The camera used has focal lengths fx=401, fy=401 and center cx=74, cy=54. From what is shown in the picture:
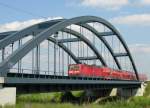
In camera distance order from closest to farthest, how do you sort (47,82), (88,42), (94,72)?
(47,82)
(94,72)
(88,42)

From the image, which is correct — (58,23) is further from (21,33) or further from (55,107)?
(55,107)

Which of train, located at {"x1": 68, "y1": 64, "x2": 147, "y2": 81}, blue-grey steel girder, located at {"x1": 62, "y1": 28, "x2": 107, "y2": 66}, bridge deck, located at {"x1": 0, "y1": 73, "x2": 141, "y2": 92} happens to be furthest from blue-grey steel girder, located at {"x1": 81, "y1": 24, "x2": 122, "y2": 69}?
bridge deck, located at {"x1": 0, "y1": 73, "x2": 141, "y2": 92}

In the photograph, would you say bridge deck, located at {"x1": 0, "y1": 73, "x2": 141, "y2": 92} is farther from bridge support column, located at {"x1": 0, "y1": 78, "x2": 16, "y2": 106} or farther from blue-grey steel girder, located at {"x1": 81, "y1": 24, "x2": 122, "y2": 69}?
blue-grey steel girder, located at {"x1": 81, "y1": 24, "x2": 122, "y2": 69}

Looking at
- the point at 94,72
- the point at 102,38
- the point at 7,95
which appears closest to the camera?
the point at 7,95

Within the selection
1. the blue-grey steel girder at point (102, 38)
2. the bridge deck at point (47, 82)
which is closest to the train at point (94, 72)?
the bridge deck at point (47, 82)

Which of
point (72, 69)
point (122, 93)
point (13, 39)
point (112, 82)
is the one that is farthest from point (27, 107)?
point (122, 93)

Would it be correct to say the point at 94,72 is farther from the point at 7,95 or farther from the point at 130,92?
the point at 7,95

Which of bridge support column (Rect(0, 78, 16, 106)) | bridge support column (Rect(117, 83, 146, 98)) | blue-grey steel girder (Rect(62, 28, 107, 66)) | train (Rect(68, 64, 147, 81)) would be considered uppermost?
blue-grey steel girder (Rect(62, 28, 107, 66))

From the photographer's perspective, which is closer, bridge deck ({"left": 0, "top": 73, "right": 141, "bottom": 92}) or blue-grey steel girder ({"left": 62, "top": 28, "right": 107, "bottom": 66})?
bridge deck ({"left": 0, "top": 73, "right": 141, "bottom": 92})

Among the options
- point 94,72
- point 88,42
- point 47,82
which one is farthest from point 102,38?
point 47,82

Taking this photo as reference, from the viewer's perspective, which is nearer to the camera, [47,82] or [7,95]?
[7,95]

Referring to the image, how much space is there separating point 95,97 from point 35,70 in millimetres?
33627

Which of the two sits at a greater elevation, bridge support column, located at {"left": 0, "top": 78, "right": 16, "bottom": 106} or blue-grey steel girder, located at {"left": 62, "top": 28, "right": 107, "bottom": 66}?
blue-grey steel girder, located at {"left": 62, "top": 28, "right": 107, "bottom": 66}

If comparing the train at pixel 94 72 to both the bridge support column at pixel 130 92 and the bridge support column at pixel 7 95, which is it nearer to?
the bridge support column at pixel 130 92
